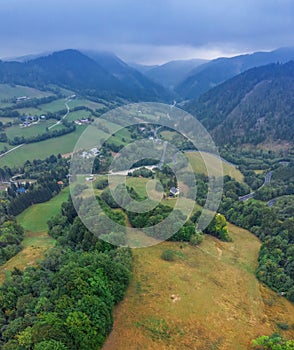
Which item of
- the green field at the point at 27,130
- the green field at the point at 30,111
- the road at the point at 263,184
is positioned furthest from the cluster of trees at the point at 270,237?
the green field at the point at 30,111

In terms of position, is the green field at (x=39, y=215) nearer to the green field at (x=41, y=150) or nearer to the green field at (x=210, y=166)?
the green field at (x=210, y=166)

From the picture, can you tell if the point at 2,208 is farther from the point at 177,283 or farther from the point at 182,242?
the point at 177,283

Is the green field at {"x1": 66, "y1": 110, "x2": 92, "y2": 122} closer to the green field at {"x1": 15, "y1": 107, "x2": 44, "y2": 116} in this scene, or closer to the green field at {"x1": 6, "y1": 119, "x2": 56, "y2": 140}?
the green field at {"x1": 15, "y1": 107, "x2": 44, "y2": 116}

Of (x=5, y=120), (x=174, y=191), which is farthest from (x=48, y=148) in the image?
(x=174, y=191)

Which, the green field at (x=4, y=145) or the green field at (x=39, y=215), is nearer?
the green field at (x=39, y=215)

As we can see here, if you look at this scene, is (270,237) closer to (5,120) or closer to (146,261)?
(146,261)

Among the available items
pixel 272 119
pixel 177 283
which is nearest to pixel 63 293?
pixel 177 283
